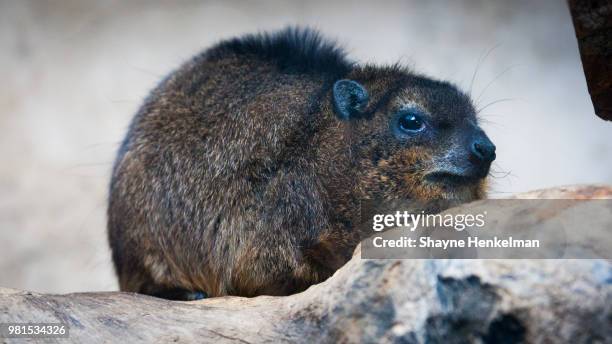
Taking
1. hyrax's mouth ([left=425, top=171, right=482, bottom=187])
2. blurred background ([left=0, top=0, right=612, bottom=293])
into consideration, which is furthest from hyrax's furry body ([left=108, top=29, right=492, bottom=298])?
blurred background ([left=0, top=0, right=612, bottom=293])

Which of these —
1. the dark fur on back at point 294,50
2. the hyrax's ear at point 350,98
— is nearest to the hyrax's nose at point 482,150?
the hyrax's ear at point 350,98

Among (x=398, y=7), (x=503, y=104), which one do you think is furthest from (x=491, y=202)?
(x=398, y=7)

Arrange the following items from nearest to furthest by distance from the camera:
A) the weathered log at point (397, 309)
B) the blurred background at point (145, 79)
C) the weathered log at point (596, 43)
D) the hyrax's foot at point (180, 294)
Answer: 1. the weathered log at point (397, 309)
2. the weathered log at point (596, 43)
3. the hyrax's foot at point (180, 294)
4. the blurred background at point (145, 79)

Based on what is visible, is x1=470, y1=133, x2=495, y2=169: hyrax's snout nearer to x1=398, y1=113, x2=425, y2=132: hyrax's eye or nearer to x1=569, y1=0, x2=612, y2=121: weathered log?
x1=398, y1=113, x2=425, y2=132: hyrax's eye

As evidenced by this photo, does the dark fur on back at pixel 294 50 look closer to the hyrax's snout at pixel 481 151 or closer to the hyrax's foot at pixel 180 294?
the hyrax's snout at pixel 481 151

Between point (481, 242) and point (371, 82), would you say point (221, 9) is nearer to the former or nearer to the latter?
point (371, 82)

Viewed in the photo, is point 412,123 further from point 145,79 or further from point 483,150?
point 145,79

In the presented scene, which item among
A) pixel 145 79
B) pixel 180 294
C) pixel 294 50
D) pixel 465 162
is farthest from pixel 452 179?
pixel 145 79
